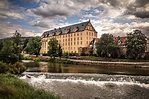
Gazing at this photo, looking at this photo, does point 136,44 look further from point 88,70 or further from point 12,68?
point 12,68

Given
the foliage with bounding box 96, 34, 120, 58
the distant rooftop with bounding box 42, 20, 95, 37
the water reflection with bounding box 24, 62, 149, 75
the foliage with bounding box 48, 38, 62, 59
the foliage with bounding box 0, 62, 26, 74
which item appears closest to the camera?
the foliage with bounding box 0, 62, 26, 74

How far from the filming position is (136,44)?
48719mm

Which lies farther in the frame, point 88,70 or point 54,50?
point 54,50

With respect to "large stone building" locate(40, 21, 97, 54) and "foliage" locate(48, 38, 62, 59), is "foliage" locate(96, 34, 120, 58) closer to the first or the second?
"foliage" locate(48, 38, 62, 59)

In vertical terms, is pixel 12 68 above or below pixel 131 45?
below

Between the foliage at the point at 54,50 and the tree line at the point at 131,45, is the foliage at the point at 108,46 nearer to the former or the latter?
the tree line at the point at 131,45

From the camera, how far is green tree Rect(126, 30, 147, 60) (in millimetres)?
48281

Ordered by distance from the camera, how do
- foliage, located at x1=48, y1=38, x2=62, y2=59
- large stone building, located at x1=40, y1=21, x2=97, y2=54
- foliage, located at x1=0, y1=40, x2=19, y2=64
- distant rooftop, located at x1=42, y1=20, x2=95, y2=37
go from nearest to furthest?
foliage, located at x1=0, y1=40, x2=19, y2=64 → foliage, located at x1=48, y1=38, x2=62, y2=59 → large stone building, located at x1=40, y1=21, x2=97, y2=54 → distant rooftop, located at x1=42, y1=20, x2=95, y2=37

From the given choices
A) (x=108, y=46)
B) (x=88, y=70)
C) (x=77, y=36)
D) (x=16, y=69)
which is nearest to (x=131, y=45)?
(x=108, y=46)

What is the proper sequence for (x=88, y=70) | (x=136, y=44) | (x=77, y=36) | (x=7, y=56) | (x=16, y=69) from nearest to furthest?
1. (x=16, y=69)
2. (x=7, y=56)
3. (x=88, y=70)
4. (x=136, y=44)
5. (x=77, y=36)

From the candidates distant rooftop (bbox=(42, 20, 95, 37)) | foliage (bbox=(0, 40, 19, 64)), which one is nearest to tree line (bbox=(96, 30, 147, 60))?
distant rooftop (bbox=(42, 20, 95, 37))

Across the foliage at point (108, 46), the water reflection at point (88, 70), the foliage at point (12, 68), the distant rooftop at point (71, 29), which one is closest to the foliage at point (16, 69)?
the foliage at point (12, 68)

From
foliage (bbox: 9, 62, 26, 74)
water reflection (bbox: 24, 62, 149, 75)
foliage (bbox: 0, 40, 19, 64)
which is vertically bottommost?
water reflection (bbox: 24, 62, 149, 75)

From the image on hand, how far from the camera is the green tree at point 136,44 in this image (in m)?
48.3
